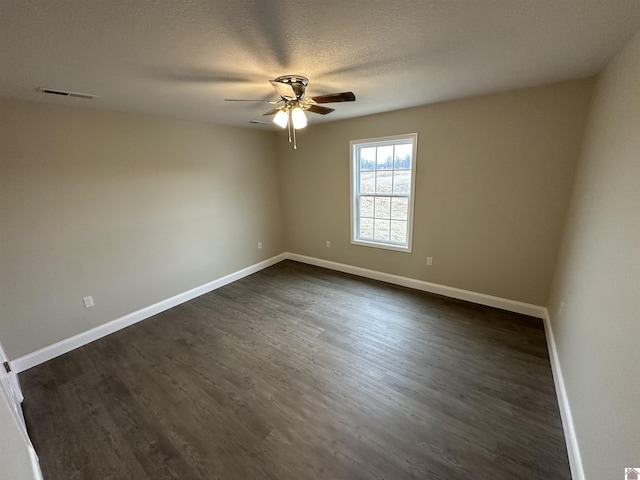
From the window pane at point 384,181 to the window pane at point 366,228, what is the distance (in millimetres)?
496

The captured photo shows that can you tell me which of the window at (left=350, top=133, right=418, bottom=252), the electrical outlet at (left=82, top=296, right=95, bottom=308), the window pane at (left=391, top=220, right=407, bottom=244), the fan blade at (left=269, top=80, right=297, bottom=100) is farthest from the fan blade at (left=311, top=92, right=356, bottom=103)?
the electrical outlet at (left=82, top=296, right=95, bottom=308)

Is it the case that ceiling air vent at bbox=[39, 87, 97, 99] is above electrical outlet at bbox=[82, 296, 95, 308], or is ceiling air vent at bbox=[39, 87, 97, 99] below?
above

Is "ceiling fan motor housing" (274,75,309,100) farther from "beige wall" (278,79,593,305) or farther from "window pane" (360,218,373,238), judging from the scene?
"window pane" (360,218,373,238)

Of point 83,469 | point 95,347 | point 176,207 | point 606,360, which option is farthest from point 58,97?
point 606,360

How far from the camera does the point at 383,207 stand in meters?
3.82

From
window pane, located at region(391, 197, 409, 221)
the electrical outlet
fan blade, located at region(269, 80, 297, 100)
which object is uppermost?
fan blade, located at region(269, 80, 297, 100)

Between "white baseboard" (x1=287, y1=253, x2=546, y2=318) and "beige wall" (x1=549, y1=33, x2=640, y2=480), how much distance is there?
0.85 m

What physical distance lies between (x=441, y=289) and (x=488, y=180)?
1470 millimetres

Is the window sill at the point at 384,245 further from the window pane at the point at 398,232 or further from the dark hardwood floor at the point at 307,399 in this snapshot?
the dark hardwood floor at the point at 307,399

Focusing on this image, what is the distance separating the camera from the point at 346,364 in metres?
2.31

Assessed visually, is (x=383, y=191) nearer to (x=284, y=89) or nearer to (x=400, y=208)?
(x=400, y=208)

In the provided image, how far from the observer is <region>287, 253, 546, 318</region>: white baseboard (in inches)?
114

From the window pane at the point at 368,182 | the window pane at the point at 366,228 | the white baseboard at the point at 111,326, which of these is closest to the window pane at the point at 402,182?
the window pane at the point at 368,182

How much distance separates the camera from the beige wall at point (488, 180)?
2.44m
